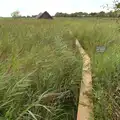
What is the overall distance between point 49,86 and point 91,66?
0.98 m

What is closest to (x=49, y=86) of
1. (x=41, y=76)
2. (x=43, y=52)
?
(x=41, y=76)

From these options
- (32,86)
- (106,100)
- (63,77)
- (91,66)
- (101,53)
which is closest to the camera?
(106,100)

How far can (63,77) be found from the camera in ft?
10.9

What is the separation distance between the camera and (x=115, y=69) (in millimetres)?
3449

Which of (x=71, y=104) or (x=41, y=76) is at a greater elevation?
(x=41, y=76)

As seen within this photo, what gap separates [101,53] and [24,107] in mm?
1828

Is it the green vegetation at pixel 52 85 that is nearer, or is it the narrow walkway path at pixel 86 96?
the narrow walkway path at pixel 86 96

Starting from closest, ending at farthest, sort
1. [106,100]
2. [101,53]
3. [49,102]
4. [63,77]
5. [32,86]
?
[106,100]
[49,102]
[32,86]
[63,77]
[101,53]

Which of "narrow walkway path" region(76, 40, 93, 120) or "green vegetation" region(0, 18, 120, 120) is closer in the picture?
"narrow walkway path" region(76, 40, 93, 120)

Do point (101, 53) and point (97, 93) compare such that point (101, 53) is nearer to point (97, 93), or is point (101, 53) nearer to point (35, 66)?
point (35, 66)

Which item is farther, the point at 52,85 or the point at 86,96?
the point at 52,85

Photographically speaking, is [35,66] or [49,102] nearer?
[49,102]

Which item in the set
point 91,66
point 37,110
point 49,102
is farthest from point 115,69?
point 37,110

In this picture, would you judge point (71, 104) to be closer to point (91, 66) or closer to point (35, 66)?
point (35, 66)
